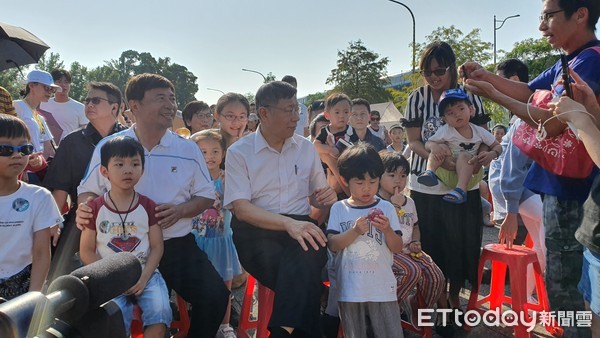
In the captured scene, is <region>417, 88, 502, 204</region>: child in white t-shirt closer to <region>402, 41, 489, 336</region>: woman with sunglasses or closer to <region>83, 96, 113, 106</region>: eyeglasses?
<region>402, 41, 489, 336</region>: woman with sunglasses

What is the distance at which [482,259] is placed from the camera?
3.51 meters

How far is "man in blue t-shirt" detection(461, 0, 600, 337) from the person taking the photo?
2.21m

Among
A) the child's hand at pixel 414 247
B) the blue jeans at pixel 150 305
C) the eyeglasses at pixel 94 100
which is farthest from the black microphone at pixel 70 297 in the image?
the eyeglasses at pixel 94 100

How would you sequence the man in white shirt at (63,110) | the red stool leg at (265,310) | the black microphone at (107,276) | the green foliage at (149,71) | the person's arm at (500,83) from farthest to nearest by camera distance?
1. the green foliage at (149,71)
2. the man in white shirt at (63,110)
3. the red stool leg at (265,310)
4. the person's arm at (500,83)
5. the black microphone at (107,276)

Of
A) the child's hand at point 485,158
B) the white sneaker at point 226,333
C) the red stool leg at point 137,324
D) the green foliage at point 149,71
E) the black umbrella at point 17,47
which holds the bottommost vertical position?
the white sneaker at point 226,333

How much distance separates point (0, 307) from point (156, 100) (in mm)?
2578

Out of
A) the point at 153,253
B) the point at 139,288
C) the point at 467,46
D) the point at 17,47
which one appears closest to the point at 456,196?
the point at 153,253

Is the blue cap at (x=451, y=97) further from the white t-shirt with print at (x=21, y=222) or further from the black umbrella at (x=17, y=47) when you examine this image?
the black umbrella at (x=17, y=47)

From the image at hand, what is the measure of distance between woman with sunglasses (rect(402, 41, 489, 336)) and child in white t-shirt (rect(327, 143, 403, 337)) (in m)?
0.87

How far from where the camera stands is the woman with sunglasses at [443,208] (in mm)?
3436

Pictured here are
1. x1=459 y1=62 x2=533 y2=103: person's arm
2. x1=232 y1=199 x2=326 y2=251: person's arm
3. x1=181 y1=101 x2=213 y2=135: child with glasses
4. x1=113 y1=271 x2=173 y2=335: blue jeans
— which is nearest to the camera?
x1=113 y1=271 x2=173 y2=335: blue jeans

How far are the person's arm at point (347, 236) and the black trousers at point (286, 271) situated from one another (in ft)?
0.31

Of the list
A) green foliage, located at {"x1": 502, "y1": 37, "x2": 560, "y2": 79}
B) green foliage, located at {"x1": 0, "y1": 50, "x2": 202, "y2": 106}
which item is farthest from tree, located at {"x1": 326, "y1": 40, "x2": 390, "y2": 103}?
green foliage, located at {"x1": 0, "y1": 50, "x2": 202, "y2": 106}

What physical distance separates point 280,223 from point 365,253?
0.55 metres
